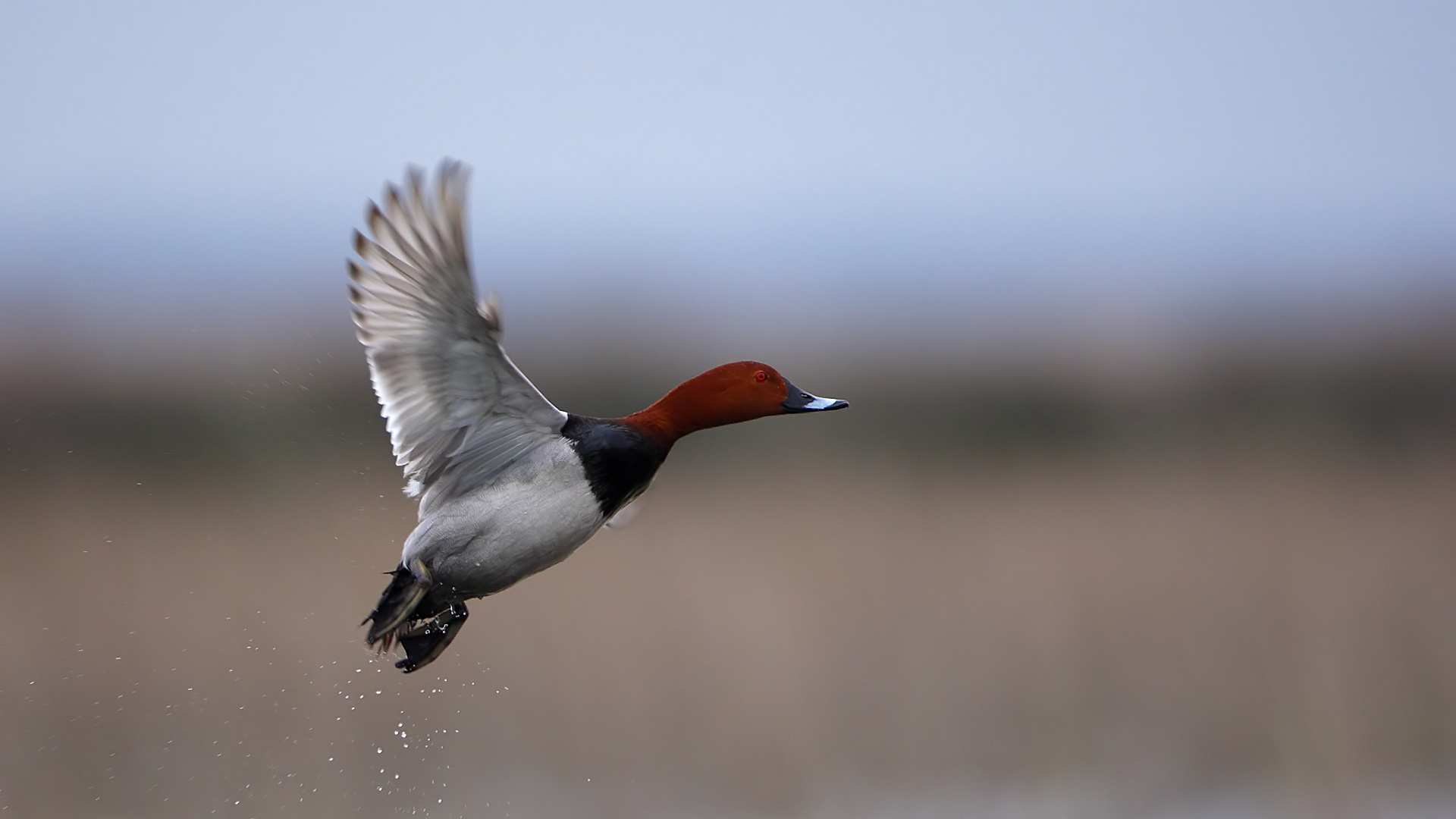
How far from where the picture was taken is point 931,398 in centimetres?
1247

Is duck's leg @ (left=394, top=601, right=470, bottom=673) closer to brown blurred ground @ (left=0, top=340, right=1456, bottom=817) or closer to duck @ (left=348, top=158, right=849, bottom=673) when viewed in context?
duck @ (left=348, top=158, right=849, bottom=673)

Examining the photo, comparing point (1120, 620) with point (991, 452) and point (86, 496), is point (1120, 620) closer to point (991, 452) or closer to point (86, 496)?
point (991, 452)

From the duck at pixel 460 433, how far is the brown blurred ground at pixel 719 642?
128 inches

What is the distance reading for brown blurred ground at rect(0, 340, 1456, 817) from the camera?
709 centimetres

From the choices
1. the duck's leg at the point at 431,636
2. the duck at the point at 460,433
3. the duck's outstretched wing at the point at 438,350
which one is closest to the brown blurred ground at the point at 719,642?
the duck's leg at the point at 431,636

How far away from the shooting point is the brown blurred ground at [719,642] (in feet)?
23.2

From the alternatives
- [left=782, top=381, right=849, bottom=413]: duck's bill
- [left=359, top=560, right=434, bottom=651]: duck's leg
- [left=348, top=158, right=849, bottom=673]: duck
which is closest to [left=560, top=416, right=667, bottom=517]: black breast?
[left=348, top=158, right=849, bottom=673]: duck

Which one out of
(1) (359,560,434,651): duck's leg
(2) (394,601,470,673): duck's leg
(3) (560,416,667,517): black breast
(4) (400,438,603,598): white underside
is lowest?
(2) (394,601,470,673): duck's leg

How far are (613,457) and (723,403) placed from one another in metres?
0.46

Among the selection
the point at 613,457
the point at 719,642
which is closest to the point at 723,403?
the point at 613,457

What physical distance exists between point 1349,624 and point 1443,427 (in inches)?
179

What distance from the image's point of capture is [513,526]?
403cm

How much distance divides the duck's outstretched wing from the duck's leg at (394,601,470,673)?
435 mm

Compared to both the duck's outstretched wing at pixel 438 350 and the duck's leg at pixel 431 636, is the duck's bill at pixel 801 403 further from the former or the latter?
the duck's leg at pixel 431 636
